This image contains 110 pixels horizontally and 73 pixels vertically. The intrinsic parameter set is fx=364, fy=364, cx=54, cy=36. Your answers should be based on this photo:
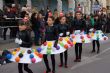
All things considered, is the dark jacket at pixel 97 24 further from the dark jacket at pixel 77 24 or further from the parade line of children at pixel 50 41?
the dark jacket at pixel 77 24

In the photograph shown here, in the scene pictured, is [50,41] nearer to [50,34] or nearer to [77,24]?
[50,34]

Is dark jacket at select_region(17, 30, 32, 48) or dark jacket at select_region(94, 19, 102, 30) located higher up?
dark jacket at select_region(17, 30, 32, 48)

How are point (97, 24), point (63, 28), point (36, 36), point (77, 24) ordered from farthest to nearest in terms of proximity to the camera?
point (36, 36)
point (97, 24)
point (77, 24)
point (63, 28)

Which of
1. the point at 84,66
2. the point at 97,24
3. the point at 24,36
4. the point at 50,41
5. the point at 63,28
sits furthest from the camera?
the point at 97,24

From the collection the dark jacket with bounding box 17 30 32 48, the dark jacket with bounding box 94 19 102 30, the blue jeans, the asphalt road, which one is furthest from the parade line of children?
the blue jeans

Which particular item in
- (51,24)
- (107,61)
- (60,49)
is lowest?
(107,61)

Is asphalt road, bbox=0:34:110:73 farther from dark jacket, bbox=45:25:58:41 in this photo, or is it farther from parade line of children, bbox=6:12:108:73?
dark jacket, bbox=45:25:58:41

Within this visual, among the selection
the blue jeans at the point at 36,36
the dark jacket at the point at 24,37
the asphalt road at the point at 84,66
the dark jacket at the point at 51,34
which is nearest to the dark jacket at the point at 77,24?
the asphalt road at the point at 84,66

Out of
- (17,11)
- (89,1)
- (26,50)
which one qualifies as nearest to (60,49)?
(26,50)

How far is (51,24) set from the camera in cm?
1102

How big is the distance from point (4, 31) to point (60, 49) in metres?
8.73

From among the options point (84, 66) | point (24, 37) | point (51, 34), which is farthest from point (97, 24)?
point (24, 37)

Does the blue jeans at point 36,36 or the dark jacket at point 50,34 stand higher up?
the dark jacket at point 50,34

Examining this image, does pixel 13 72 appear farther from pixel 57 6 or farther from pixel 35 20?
pixel 57 6
